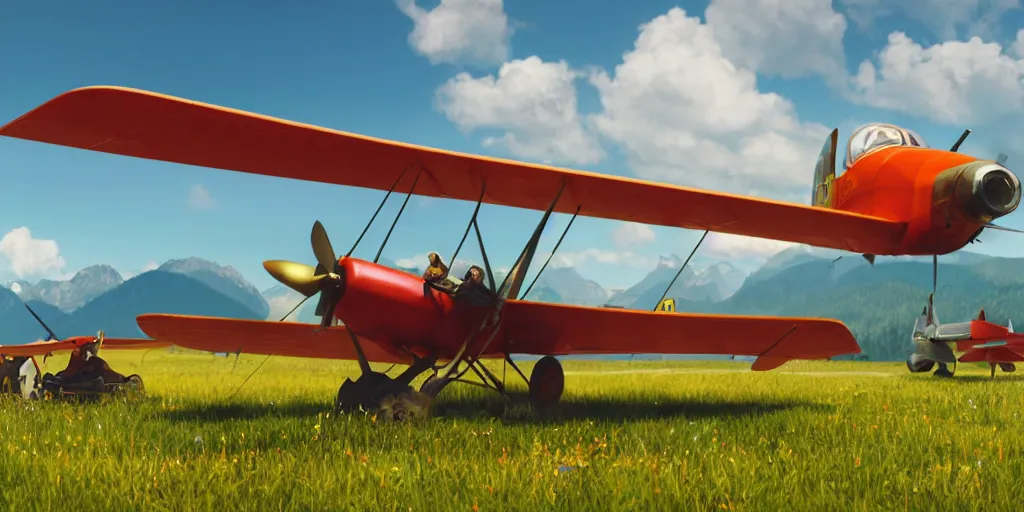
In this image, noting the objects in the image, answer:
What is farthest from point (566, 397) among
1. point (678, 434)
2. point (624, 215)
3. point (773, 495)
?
point (773, 495)

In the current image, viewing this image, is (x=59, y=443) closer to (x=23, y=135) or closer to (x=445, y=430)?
(x=23, y=135)

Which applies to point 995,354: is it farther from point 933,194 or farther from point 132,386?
point 132,386

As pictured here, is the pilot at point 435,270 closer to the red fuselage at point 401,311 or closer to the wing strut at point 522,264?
the red fuselage at point 401,311

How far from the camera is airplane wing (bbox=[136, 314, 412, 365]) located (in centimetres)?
841

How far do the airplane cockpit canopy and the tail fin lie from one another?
1.02 meters

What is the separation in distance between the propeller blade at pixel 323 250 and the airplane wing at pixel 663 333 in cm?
206

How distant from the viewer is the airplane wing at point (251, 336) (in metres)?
8.41

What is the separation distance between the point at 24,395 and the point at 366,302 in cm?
773

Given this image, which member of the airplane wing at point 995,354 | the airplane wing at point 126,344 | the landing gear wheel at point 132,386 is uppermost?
the airplane wing at point 995,354

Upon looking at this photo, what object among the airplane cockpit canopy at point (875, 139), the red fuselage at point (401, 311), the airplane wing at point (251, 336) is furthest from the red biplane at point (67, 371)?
the airplane cockpit canopy at point (875, 139)

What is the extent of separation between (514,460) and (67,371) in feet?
29.4

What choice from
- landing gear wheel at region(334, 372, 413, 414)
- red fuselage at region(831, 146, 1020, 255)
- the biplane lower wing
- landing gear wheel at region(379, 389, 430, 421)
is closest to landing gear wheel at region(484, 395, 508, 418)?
landing gear wheel at region(379, 389, 430, 421)

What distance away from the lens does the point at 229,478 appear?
4.05 m

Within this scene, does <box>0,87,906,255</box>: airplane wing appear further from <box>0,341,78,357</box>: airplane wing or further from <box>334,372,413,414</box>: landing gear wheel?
<box>0,341,78,357</box>: airplane wing
